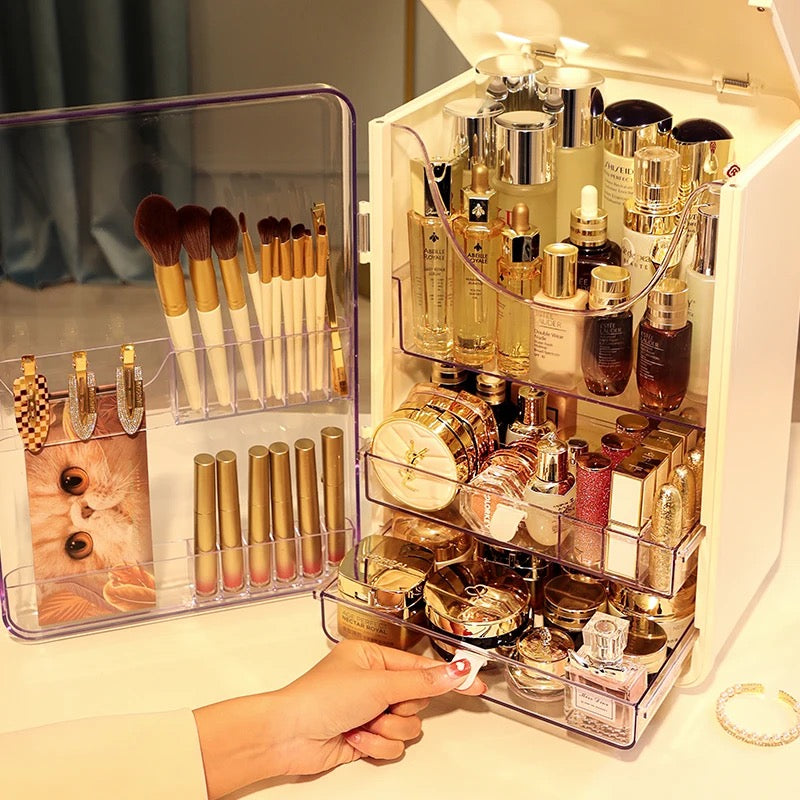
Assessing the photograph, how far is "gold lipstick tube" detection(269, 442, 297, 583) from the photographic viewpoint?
1293mm

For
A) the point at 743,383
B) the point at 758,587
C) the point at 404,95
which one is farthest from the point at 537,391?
the point at 404,95

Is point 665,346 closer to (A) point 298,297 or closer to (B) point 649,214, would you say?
(B) point 649,214

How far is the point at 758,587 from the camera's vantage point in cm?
130

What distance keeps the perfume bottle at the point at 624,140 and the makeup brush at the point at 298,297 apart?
29 centimetres

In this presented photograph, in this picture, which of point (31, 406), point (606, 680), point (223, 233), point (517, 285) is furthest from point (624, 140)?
point (31, 406)

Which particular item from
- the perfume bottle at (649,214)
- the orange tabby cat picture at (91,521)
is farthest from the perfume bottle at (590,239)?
the orange tabby cat picture at (91,521)

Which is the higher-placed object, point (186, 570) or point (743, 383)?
point (743, 383)

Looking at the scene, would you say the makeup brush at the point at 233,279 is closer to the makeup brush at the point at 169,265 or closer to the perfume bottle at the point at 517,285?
the makeup brush at the point at 169,265

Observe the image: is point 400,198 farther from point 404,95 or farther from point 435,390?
point 404,95

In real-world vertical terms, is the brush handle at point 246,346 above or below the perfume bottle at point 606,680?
above

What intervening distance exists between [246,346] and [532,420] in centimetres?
29

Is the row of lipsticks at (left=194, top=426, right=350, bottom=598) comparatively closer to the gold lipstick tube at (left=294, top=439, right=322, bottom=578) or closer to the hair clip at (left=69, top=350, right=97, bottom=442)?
the gold lipstick tube at (left=294, top=439, right=322, bottom=578)

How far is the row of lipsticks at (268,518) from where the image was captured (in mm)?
1285

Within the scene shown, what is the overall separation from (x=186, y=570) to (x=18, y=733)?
1.08ft
